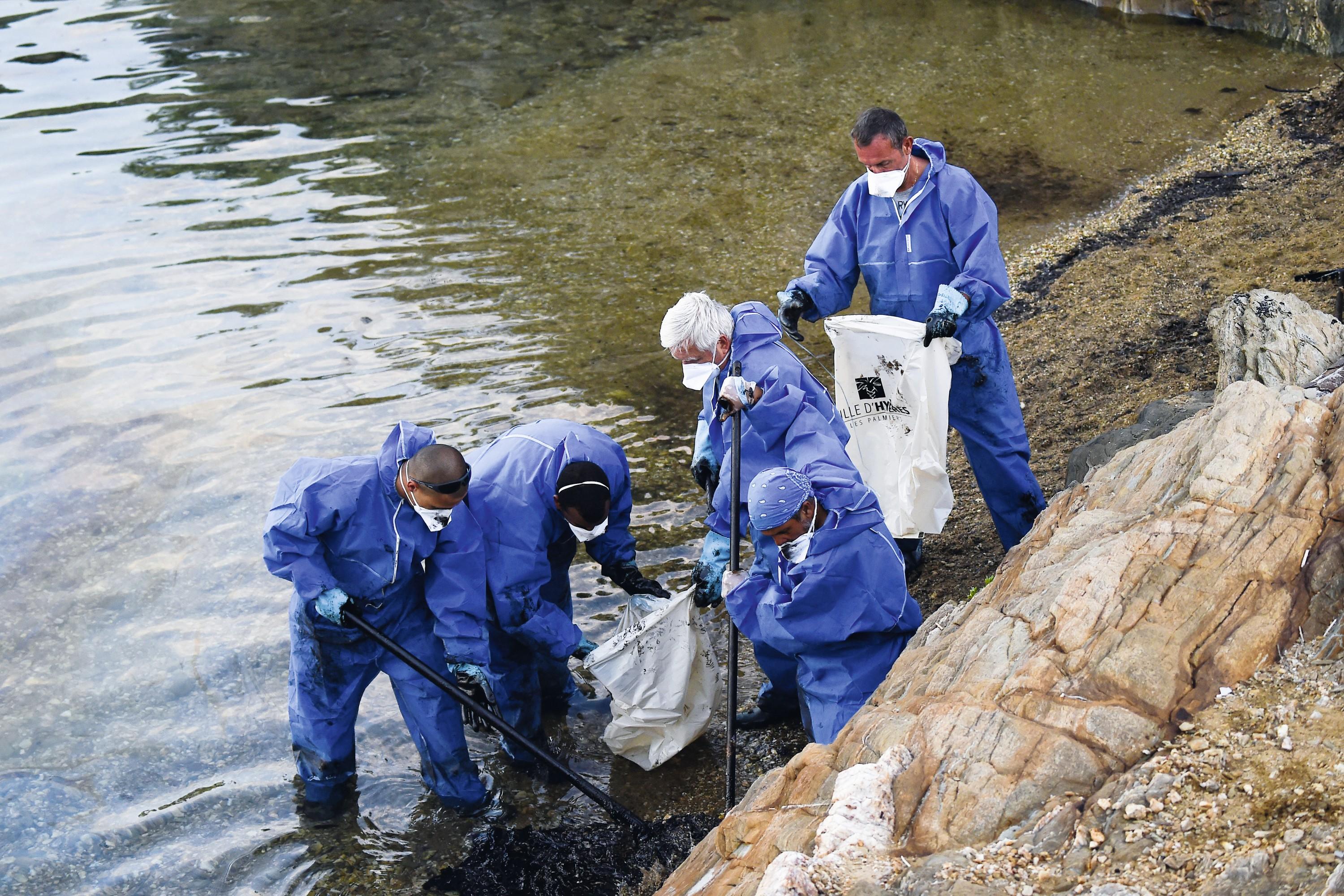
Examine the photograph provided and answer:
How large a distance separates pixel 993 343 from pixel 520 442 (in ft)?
7.56

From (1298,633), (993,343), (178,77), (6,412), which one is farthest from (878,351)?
(178,77)

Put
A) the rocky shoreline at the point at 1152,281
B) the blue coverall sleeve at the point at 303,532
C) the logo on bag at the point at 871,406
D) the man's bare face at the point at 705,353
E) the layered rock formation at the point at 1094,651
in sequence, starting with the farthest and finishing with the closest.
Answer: the rocky shoreline at the point at 1152,281 < the logo on bag at the point at 871,406 < the man's bare face at the point at 705,353 < the blue coverall sleeve at the point at 303,532 < the layered rock formation at the point at 1094,651

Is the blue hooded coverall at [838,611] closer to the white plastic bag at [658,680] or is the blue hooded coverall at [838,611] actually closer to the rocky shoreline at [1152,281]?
the white plastic bag at [658,680]

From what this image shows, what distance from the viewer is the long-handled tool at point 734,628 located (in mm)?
4566

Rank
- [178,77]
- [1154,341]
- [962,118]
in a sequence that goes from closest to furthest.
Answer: [1154,341]
[962,118]
[178,77]

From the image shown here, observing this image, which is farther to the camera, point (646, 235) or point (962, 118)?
point (962, 118)

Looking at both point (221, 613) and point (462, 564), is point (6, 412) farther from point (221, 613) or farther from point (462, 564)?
point (462, 564)

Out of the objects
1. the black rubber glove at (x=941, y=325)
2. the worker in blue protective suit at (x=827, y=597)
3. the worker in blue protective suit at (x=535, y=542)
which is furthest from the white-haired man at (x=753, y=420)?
the black rubber glove at (x=941, y=325)

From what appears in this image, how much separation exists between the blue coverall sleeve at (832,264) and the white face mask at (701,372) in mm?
911

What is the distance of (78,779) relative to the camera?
5.44 metres

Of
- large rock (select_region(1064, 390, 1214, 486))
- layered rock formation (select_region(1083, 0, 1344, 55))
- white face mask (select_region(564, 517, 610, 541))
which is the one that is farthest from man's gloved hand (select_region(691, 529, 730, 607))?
layered rock formation (select_region(1083, 0, 1344, 55))

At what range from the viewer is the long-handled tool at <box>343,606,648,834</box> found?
14.6 feet

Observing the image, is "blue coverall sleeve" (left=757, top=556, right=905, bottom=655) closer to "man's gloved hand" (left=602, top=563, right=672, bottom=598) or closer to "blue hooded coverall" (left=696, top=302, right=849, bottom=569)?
"blue hooded coverall" (left=696, top=302, right=849, bottom=569)

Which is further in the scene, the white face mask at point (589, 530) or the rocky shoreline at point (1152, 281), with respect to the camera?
the rocky shoreline at point (1152, 281)
